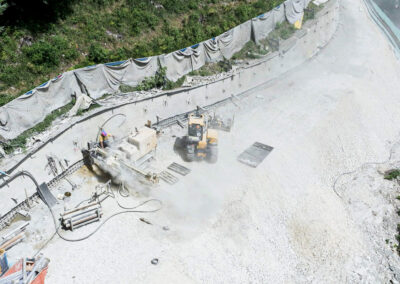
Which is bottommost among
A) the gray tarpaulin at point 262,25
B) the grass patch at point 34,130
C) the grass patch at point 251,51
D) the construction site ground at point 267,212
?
the construction site ground at point 267,212

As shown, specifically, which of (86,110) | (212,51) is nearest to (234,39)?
(212,51)

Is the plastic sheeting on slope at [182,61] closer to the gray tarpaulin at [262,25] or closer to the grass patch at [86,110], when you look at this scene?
the grass patch at [86,110]

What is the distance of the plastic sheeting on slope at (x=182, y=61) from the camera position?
72.8 ft

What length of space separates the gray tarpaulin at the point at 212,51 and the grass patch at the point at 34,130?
1095 centimetres

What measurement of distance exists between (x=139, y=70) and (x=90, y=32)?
183 inches

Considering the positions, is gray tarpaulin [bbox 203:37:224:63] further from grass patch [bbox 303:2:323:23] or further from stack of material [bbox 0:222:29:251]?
stack of material [bbox 0:222:29:251]

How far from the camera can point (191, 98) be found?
22.8 m

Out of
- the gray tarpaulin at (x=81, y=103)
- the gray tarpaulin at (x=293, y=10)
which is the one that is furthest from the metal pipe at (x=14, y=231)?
the gray tarpaulin at (x=293, y=10)

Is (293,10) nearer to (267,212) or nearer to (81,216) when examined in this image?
(267,212)

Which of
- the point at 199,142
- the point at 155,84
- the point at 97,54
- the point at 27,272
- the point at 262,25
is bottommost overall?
the point at 27,272

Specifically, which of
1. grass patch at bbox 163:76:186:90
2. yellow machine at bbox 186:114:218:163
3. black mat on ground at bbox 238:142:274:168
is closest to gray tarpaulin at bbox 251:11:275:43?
grass patch at bbox 163:76:186:90

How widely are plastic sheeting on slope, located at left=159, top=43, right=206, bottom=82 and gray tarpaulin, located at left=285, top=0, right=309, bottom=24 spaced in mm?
13089

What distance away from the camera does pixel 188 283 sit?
43.7 feet

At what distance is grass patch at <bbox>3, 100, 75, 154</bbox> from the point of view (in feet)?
51.7
